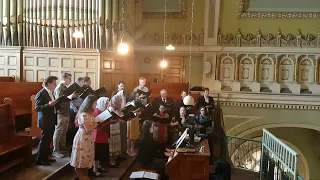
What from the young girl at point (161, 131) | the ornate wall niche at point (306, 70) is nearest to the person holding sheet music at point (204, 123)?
the young girl at point (161, 131)

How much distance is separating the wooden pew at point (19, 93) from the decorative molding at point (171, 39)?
526 cm

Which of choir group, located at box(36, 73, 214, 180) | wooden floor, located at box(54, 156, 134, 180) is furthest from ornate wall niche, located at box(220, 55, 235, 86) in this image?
wooden floor, located at box(54, 156, 134, 180)

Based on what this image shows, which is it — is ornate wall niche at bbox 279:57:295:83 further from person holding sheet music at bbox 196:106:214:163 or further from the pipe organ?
the pipe organ

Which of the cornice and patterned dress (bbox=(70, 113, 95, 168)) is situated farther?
the cornice

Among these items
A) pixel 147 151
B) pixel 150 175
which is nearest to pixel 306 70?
pixel 147 151

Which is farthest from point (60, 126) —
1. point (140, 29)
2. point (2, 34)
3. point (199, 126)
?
point (140, 29)

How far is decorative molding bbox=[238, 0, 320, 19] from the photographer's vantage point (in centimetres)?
1162

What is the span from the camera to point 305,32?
11680mm

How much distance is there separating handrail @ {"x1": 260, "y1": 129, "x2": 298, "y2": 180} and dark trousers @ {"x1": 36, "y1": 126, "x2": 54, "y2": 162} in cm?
391

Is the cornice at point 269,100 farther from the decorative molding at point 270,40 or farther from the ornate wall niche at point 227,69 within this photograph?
the decorative molding at point 270,40

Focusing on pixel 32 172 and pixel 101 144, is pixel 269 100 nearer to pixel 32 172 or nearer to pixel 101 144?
pixel 101 144

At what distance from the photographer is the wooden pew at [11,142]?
5.61 m

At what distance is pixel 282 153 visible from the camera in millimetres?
5531

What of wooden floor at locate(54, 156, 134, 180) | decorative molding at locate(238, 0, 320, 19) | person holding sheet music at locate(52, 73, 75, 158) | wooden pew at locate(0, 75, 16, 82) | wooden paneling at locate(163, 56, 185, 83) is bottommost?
wooden floor at locate(54, 156, 134, 180)
